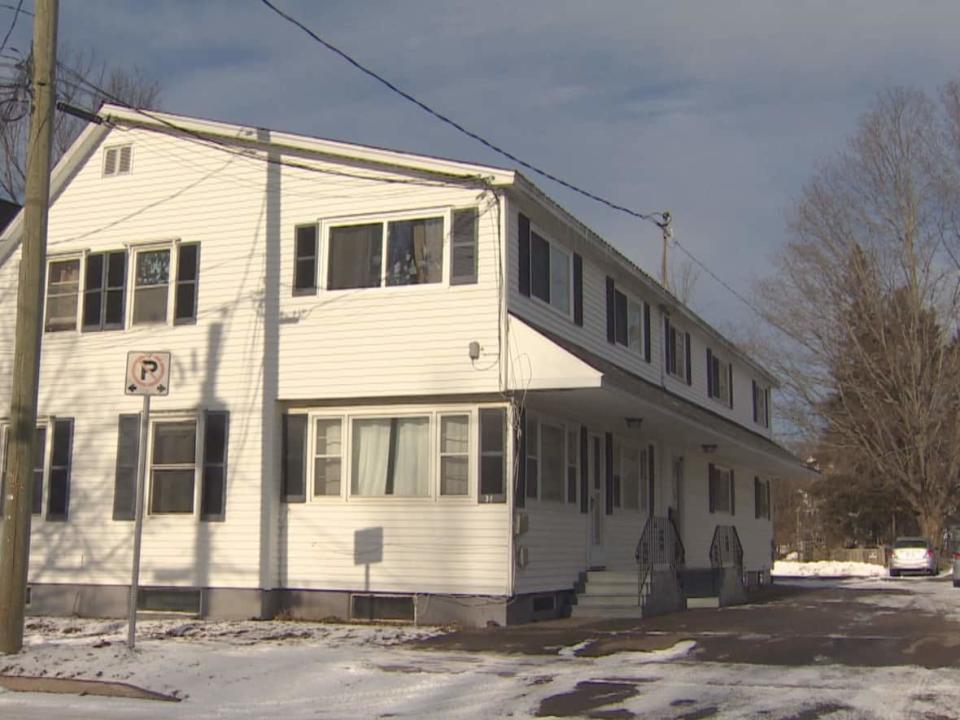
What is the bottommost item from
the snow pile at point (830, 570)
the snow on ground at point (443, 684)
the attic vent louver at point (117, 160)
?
the snow pile at point (830, 570)

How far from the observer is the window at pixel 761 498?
33225 mm

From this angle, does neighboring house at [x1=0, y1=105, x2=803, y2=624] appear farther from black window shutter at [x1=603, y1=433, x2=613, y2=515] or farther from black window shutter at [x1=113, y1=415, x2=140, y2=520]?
black window shutter at [x1=603, y1=433, x2=613, y2=515]

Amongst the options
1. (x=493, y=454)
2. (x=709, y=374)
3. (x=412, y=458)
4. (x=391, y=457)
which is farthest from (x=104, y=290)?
(x=709, y=374)

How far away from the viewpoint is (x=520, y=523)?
16.5 metres

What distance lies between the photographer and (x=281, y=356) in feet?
58.1

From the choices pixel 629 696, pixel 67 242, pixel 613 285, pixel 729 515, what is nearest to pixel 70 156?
pixel 67 242

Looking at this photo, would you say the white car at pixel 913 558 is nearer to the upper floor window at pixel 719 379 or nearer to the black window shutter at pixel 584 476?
the upper floor window at pixel 719 379

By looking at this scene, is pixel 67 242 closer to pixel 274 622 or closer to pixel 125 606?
pixel 125 606

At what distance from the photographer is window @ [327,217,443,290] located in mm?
17094

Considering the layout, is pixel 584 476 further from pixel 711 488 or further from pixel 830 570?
pixel 830 570

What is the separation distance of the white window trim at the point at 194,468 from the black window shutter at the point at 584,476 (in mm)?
6167

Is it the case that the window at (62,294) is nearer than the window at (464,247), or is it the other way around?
the window at (464,247)

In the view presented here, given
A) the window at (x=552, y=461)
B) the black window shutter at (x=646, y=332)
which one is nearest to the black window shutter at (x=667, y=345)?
the black window shutter at (x=646, y=332)

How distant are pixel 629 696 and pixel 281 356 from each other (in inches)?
358
